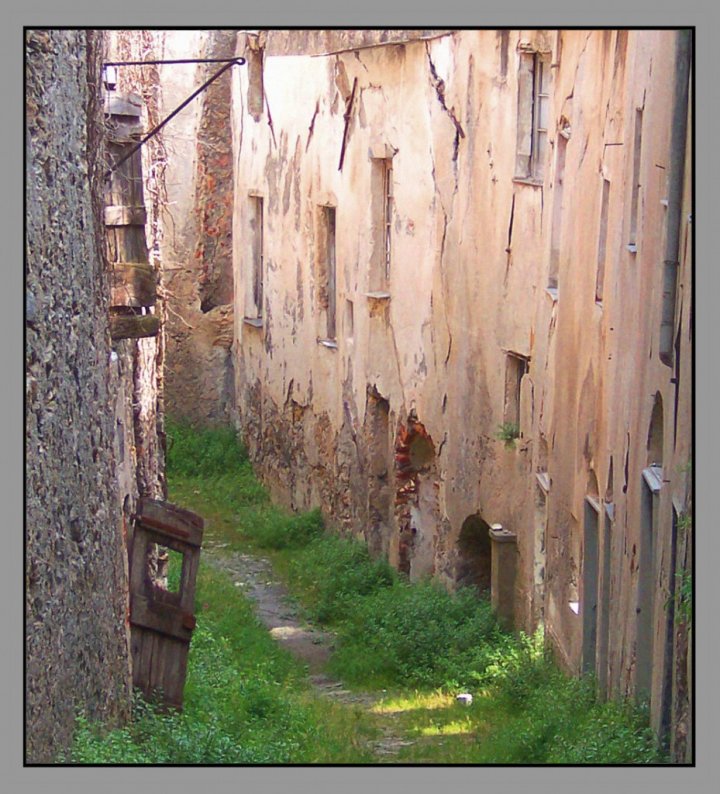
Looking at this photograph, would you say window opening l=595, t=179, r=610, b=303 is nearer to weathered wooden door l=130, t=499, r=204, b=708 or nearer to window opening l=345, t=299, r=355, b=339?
weathered wooden door l=130, t=499, r=204, b=708

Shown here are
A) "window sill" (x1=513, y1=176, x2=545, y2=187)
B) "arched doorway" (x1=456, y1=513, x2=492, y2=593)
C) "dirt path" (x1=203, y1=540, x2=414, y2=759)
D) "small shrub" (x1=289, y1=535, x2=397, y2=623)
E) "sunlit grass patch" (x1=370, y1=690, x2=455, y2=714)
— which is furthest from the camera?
"small shrub" (x1=289, y1=535, x2=397, y2=623)

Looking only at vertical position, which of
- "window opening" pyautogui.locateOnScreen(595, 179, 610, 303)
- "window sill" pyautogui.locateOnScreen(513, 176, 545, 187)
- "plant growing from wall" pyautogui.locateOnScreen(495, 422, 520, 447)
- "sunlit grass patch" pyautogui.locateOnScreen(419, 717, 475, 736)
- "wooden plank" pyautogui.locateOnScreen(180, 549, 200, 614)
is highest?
"window sill" pyautogui.locateOnScreen(513, 176, 545, 187)

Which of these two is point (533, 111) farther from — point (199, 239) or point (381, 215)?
point (199, 239)

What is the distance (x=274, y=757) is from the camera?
8.00m


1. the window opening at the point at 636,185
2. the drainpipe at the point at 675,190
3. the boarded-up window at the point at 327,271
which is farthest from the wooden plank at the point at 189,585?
the boarded-up window at the point at 327,271

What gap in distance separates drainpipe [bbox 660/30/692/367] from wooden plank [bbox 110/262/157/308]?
10.8ft

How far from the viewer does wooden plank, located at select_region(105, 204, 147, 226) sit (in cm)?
928

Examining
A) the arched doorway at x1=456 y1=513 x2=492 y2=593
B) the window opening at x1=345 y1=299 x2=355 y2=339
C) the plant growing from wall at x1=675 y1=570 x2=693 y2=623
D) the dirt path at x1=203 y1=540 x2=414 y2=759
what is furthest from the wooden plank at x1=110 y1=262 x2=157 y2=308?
the window opening at x1=345 y1=299 x2=355 y2=339

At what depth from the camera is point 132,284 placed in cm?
943

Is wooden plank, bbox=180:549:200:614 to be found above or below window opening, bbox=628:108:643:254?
below

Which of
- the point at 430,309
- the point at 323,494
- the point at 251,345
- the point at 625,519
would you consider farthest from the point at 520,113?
the point at 251,345

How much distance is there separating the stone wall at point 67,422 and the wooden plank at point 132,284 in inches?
50.6

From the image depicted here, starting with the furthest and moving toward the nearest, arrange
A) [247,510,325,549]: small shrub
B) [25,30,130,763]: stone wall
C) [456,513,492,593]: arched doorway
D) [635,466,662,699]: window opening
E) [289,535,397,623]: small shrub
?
[247,510,325,549]: small shrub < [289,535,397,623]: small shrub < [456,513,492,593]: arched doorway < [635,466,662,699]: window opening < [25,30,130,763]: stone wall

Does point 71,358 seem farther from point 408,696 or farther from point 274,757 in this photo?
point 408,696
